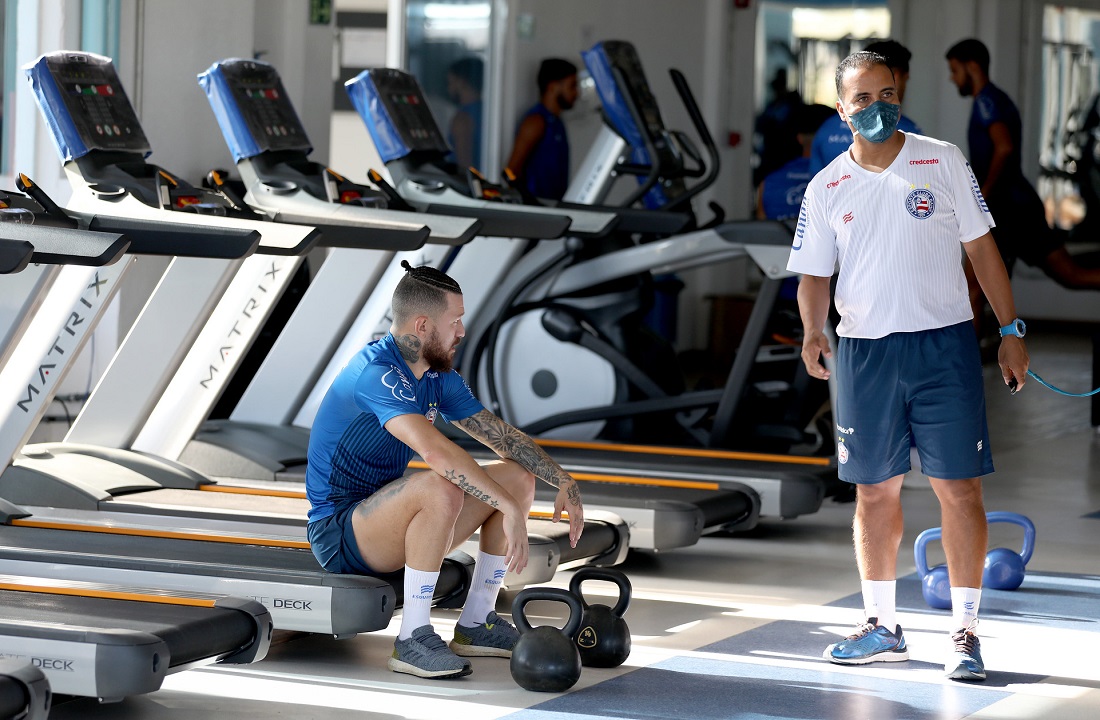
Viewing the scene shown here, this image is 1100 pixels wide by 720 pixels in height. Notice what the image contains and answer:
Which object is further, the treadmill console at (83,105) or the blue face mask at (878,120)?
the treadmill console at (83,105)

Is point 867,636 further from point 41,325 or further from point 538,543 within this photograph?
point 41,325

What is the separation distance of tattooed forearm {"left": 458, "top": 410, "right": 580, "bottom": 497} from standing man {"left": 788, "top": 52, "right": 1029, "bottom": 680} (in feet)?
2.13

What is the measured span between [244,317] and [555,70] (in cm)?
405

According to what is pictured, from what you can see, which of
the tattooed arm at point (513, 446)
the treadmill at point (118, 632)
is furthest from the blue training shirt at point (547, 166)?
the treadmill at point (118, 632)

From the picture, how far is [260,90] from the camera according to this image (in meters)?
5.50

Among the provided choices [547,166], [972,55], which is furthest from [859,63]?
[547,166]

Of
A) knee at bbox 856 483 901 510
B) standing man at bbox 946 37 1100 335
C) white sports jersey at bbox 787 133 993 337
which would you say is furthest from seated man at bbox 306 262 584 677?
standing man at bbox 946 37 1100 335

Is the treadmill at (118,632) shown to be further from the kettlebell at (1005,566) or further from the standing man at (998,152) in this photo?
the standing man at (998,152)

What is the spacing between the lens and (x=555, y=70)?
8.72 metres

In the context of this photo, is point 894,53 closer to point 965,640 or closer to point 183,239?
point 965,640

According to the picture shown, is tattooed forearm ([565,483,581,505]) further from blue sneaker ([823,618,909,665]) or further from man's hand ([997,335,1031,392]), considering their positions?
man's hand ([997,335,1031,392])

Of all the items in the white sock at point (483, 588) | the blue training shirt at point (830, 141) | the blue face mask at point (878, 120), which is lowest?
the white sock at point (483, 588)

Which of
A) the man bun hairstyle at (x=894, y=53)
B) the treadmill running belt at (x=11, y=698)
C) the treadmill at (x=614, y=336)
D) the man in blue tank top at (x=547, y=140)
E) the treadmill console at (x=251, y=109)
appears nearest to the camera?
the treadmill running belt at (x=11, y=698)

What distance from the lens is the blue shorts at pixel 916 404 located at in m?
3.58
